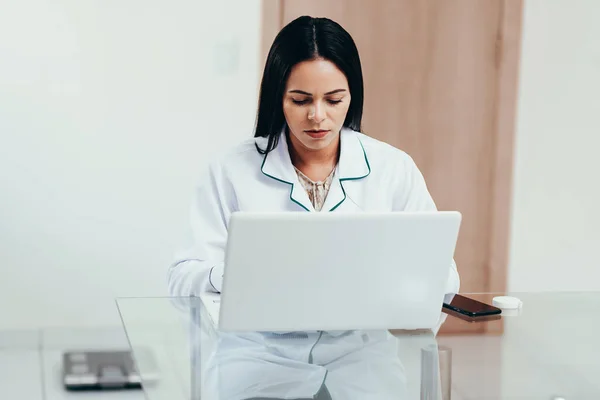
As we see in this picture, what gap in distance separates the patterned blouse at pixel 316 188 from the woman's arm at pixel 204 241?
0.19m

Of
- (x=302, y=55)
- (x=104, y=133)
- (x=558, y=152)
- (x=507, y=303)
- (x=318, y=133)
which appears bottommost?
(x=507, y=303)

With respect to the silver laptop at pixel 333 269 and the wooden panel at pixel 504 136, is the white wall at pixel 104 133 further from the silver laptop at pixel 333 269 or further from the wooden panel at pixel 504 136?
the silver laptop at pixel 333 269

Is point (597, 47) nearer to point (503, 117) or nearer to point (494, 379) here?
point (503, 117)

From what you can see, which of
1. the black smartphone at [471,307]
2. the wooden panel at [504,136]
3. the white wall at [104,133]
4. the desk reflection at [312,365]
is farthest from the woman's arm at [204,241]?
the wooden panel at [504,136]

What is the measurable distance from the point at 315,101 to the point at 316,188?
239mm

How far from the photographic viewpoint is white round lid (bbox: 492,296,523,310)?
1.86 m

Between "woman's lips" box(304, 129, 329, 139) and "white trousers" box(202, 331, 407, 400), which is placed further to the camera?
"woman's lips" box(304, 129, 329, 139)

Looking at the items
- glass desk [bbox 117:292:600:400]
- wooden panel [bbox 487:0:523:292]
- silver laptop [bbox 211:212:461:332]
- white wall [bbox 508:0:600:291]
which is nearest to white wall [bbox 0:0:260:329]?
wooden panel [bbox 487:0:523:292]

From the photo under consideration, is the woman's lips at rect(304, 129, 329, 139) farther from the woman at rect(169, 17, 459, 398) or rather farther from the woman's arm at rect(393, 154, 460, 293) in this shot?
the woman's arm at rect(393, 154, 460, 293)

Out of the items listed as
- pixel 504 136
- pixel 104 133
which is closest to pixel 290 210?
pixel 104 133

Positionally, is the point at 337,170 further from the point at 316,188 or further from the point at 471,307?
the point at 471,307

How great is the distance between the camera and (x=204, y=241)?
2045 mm

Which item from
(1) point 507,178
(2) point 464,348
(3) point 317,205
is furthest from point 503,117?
(2) point 464,348

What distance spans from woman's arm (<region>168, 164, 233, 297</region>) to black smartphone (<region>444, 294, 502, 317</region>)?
0.52 metres
